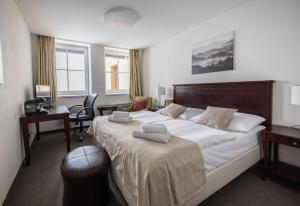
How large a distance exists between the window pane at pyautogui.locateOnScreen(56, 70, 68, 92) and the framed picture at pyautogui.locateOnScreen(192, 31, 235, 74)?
11.3ft

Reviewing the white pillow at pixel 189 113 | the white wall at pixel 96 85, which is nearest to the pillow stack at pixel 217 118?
the white pillow at pixel 189 113

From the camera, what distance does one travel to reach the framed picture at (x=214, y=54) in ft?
8.87

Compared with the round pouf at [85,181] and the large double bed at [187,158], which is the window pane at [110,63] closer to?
the large double bed at [187,158]

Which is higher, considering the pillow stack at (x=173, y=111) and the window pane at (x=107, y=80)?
the window pane at (x=107, y=80)

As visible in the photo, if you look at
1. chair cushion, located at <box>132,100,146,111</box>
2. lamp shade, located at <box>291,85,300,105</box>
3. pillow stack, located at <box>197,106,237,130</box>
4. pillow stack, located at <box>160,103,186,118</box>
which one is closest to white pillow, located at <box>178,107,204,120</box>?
pillow stack, located at <box>160,103,186,118</box>

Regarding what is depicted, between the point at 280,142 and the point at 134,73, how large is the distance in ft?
13.5

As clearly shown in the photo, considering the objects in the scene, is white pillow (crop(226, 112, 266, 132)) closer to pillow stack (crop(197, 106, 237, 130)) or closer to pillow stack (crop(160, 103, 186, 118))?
pillow stack (crop(197, 106, 237, 130))

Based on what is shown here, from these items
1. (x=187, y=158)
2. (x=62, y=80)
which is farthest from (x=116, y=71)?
(x=187, y=158)

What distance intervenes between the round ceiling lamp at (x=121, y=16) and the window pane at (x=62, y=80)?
7.93 ft

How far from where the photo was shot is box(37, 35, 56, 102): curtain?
12.3ft

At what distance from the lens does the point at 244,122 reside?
212 centimetres

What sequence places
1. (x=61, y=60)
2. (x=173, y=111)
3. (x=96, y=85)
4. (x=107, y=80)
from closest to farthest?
1. (x=173, y=111)
2. (x=61, y=60)
3. (x=96, y=85)
4. (x=107, y=80)

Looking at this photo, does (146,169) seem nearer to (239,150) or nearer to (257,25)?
(239,150)

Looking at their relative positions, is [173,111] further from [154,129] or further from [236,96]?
[154,129]
